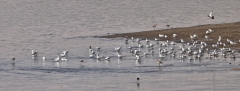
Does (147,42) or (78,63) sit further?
(147,42)

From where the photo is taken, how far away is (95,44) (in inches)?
1460

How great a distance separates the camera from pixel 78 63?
3109 centimetres

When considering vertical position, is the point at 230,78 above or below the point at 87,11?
below

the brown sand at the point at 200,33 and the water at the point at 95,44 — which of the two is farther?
the brown sand at the point at 200,33

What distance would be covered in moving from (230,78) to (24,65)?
8297 millimetres

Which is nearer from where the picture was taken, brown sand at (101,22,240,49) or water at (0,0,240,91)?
water at (0,0,240,91)

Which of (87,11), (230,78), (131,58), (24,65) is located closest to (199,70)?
(230,78)

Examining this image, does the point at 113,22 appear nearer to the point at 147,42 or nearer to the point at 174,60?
the point at 147,42

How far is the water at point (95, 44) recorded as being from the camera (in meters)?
26.2

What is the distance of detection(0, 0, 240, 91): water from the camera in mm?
26219

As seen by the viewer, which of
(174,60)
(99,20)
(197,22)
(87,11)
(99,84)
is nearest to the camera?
(99,84)

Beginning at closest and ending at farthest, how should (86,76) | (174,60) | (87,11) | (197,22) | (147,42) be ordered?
1. (86,76)
2. (174,60)
3. (147,42)
4. (197,22)
5. (87,11)

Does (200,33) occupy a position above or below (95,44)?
above

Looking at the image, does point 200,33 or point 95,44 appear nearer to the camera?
point 95,44
